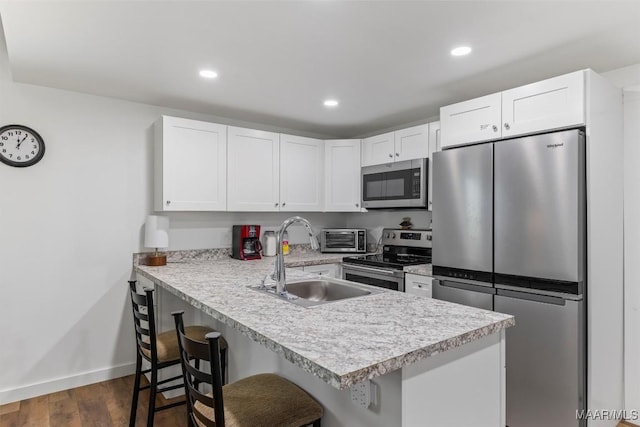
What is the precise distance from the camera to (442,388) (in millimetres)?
1277

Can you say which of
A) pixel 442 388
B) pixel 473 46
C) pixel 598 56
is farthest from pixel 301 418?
pixel 598 56

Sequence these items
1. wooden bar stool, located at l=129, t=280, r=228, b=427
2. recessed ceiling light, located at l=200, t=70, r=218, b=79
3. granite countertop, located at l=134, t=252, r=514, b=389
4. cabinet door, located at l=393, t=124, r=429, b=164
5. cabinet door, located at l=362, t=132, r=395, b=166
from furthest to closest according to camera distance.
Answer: cabinet door, located at l=362, t=132, r=395, b=166, cabinet door, located at l=393, t=124, r=429, b=164, recessed ceiling light, located at l=200, t=70, r=218, b=79, wooden bar stool, located at l=129, t=280, r=228, b=427, granite countertop, located at l=134, t=252, r=514, b=389

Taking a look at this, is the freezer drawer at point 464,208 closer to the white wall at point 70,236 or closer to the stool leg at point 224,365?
the stool leg at point 224,365

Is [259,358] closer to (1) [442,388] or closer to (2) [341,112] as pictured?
(1) [442,388]

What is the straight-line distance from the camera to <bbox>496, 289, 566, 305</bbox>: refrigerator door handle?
214 cm

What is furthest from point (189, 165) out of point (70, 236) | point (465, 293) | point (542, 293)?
point (542, 293)

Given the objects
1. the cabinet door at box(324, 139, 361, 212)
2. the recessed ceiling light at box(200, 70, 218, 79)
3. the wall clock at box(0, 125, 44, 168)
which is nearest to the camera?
the recessed ceiling light at box(200, 70, 218, 79)

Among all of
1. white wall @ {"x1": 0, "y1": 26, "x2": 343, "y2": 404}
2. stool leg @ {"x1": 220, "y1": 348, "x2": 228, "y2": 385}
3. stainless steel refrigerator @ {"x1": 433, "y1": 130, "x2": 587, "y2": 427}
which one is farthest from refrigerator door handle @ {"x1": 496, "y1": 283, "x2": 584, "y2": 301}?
white wall @ {"x1": 0, "y1": 26, "x2": 343, "y2": 404}

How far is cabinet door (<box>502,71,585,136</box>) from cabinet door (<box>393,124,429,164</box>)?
3.08 feet

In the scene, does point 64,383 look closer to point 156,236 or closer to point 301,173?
point 156,236

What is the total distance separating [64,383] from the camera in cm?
292

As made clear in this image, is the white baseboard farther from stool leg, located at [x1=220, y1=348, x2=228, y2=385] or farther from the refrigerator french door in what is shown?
the refrigerator french door

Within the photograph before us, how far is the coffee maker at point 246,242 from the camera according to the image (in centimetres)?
359

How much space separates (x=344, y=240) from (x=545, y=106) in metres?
2.39
